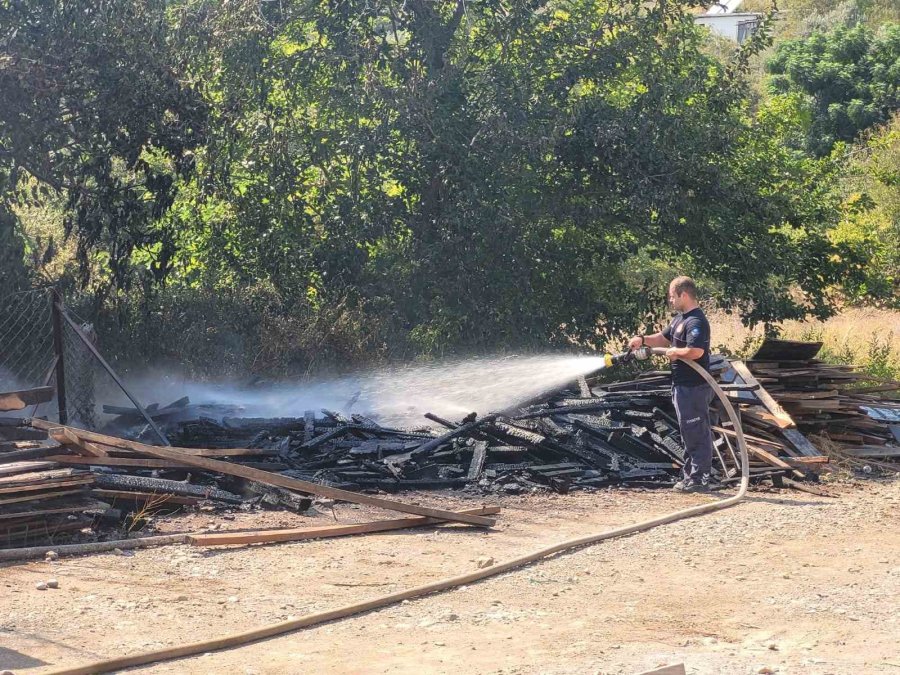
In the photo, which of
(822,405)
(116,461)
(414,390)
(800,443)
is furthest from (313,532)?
(822,405)

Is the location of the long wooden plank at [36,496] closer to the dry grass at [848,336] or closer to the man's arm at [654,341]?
the man's arm at [654,341]

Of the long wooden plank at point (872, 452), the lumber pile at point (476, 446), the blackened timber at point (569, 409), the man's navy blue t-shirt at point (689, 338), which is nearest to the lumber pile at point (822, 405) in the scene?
the long wooden plank at point (872, 452)

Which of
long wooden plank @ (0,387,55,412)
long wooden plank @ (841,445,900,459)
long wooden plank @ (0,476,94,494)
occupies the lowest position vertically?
long wooden plank @ (841,445,900,459)

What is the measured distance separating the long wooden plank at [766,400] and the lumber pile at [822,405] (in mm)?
160

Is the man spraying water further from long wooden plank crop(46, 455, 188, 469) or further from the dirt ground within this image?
long wooden plank crop(46, 455, 188, 469)

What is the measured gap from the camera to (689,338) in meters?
9.55

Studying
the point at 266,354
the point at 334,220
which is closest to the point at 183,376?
the point at 266,354

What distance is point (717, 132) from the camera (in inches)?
572

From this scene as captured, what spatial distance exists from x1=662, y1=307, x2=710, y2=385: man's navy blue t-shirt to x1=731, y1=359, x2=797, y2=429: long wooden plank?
1.44 m

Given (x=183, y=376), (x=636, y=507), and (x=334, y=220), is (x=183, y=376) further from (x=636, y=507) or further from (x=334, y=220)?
(x=636, y=507)

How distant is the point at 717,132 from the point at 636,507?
7.22 m

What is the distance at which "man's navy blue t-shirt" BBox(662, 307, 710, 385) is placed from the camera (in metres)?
9.53

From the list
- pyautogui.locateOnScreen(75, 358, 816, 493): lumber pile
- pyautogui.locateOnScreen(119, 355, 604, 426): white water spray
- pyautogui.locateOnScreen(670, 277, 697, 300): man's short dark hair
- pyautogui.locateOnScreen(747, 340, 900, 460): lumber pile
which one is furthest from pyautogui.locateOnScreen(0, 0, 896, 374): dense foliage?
pyautogui.locateOnScreen(670, 277, 697, 300): man's short dark hair

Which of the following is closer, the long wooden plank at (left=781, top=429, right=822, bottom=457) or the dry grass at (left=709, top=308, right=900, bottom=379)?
the long wooden plank at (left=781, top=429, right=822, bottom=457)
